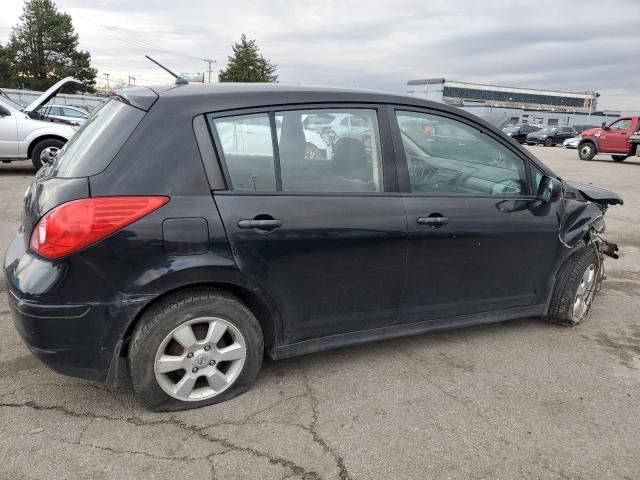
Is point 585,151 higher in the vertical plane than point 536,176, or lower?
lower

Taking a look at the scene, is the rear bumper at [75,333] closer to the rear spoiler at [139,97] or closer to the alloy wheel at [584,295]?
the rear spoiler at [139,97]

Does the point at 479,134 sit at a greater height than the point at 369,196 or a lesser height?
greater

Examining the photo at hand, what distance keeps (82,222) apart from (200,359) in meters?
0.88

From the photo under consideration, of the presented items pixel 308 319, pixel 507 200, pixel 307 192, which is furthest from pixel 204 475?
pixel 507 200

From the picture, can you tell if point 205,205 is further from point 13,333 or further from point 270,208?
point 13,333

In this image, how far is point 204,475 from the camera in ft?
7.07

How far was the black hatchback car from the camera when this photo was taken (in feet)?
7.59

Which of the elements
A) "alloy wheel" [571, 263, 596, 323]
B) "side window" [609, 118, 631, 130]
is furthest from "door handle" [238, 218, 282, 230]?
"side window" [609, 118, 631, 130]

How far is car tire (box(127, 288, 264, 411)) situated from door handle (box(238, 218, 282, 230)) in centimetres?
38

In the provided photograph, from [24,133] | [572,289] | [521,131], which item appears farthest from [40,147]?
[521,131]

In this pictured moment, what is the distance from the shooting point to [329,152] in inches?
113

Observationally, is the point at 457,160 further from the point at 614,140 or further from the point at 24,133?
the point at 614,140

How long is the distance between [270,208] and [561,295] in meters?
2.42

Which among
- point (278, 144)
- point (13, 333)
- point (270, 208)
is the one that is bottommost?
point (13, 333)
